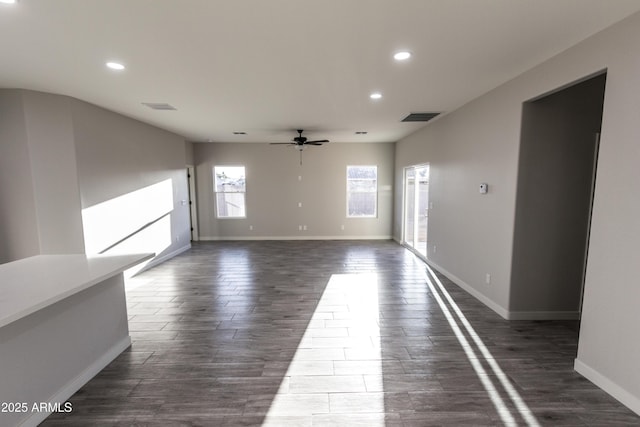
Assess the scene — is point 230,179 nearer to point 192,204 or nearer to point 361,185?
point 192,204

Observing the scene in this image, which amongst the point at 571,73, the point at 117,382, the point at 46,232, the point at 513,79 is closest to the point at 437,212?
the point at 513,79

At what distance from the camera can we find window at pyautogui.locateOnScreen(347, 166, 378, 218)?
818 centimetres

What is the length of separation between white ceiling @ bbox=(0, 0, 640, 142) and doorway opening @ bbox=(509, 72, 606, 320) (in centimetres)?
72

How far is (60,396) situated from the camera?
2016 millimetres

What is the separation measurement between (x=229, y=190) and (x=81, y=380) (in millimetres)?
6340

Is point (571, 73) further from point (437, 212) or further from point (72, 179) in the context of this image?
point (72, 179)

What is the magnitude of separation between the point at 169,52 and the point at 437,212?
4.66m

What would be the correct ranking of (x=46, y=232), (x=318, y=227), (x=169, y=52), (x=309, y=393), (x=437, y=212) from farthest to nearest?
(x=318, y=227)
(x=437, y=212)
(x=46, y=232)
(x=169, y=52)
(x=309, y=393)

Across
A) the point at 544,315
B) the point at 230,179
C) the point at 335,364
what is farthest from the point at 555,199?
the point at 230,179

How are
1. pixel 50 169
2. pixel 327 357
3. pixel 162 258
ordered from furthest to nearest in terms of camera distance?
pixel 162 258
pixel 50 169
pixel 327 357

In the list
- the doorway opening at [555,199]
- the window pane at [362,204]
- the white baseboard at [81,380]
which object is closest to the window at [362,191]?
the window pane at [362,204]

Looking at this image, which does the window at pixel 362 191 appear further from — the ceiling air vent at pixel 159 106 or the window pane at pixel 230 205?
the ceiling air vent at pixel 159 106

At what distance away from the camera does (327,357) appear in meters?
2.59

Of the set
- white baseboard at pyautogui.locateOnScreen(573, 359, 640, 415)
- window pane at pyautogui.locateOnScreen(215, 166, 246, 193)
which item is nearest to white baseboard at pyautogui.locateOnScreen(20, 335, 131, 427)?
white baseboard at pyautogui.locateOnScreen(573, 359, 640, 415)
